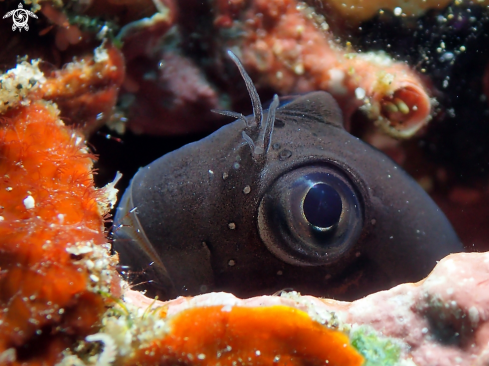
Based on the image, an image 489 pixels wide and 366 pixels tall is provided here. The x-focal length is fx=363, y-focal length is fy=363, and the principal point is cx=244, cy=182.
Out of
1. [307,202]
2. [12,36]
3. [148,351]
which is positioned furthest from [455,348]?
[12,36]

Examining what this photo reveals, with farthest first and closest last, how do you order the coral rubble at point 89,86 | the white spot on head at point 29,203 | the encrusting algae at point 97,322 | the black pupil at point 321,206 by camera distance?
1. the coral rubble at point 89,86
2. the black pupil at point 321,206
3. the white spot on head at point 29,203
4. the encrusting algae at point 97,322

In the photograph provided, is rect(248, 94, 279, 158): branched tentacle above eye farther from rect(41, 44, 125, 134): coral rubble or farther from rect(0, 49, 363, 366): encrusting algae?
rect(41, 44, 125, 134): coral rubble

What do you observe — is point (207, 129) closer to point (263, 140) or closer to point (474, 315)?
point (263, 140)

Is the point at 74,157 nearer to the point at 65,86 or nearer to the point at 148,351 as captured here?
the point at 65,86

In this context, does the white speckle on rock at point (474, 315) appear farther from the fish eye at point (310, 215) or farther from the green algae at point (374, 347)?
the fish eye at point (310, 215)

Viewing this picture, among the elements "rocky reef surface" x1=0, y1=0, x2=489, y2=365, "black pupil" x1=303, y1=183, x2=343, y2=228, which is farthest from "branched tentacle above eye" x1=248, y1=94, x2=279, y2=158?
"rocky reef surface" x1=0, y1=0, x2=489, y2=365

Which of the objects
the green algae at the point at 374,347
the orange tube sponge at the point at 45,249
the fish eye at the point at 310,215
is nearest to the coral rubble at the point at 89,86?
the orange tube sponge at the point at 45,249
